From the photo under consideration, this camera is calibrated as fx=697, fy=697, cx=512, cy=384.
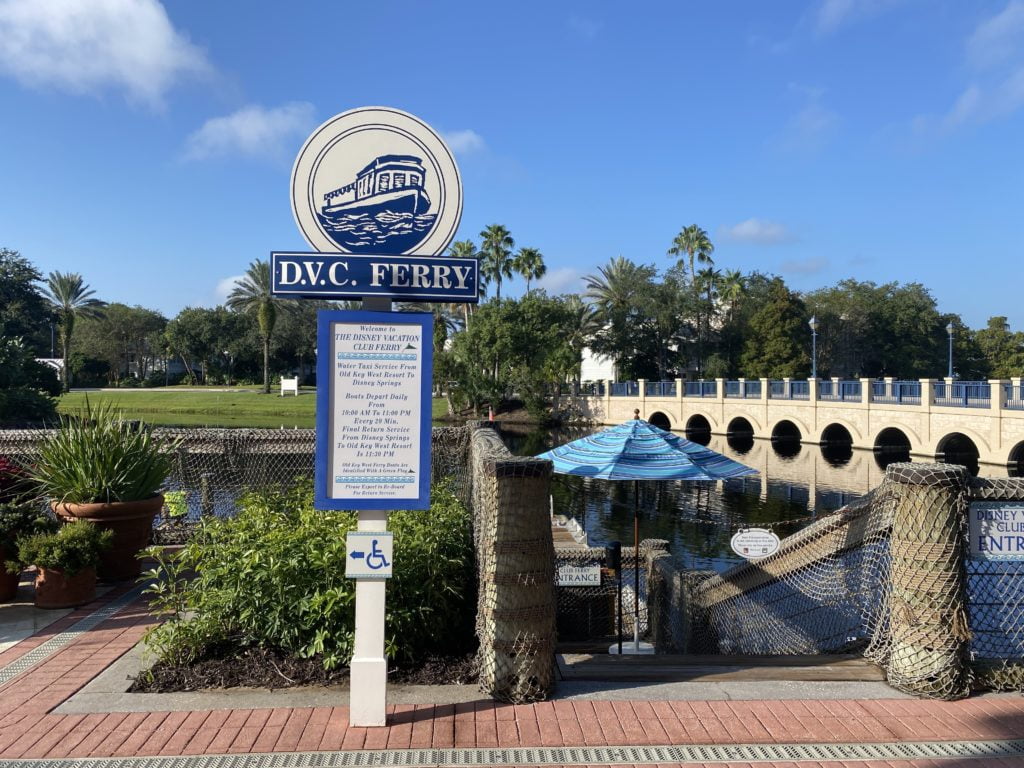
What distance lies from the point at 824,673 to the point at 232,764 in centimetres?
339

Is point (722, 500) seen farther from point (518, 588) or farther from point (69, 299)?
point (69, 299)

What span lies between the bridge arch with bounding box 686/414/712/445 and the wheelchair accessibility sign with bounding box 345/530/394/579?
1758 inches

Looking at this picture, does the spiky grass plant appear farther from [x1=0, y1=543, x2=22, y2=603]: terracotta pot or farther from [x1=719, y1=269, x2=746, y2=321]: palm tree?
[x1=719, y1=269, x2=746, y2=321]: palm tree

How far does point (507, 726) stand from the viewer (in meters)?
3.58

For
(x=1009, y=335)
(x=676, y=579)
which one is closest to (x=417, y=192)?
(x=676, y=579)

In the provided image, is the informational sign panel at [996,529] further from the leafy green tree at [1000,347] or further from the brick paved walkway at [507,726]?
the leafy green tree at [1000,347]

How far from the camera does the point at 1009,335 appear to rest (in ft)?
223

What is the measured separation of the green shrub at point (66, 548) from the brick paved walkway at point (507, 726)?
1.56 m

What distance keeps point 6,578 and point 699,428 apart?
48257mm

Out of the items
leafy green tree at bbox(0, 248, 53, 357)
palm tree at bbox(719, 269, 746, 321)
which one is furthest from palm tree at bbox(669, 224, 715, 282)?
leafy green tree at bbox(0, 248, 53, 357)

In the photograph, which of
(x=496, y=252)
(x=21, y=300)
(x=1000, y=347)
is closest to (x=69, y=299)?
(x=21, y=300)

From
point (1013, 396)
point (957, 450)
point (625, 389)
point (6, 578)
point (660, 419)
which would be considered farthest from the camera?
point (660, 419)

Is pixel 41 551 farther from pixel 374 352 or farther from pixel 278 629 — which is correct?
pixel 374 352

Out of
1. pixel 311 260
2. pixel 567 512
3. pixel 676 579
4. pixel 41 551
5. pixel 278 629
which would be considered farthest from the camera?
pixel 567 512
